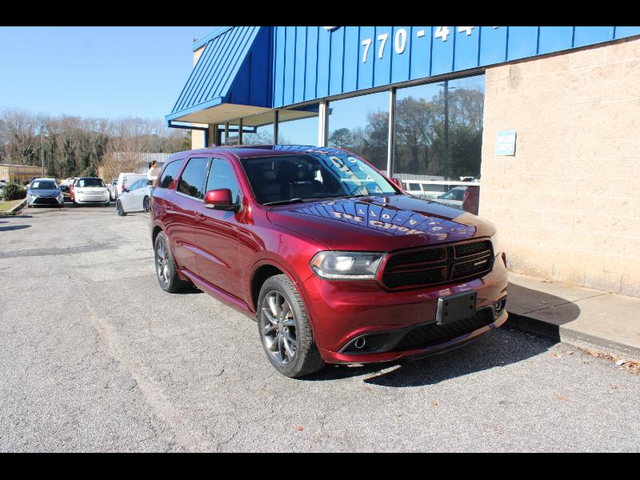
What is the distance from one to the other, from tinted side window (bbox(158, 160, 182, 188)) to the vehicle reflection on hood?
276 cm

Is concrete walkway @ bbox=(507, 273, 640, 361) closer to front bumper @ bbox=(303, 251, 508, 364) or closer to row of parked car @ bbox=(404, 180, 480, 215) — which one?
front bumper @ bbox=(303, 251, 508, 364)

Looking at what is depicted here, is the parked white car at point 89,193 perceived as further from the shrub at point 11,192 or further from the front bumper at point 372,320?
the front bumper at point 372,320

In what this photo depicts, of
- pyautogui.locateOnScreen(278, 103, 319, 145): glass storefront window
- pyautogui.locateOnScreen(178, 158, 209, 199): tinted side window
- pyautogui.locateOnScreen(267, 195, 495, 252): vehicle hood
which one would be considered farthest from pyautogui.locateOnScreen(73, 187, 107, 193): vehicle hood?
pyautogui.locateOnScreen(267, 195, 495, 252): vehicle hood

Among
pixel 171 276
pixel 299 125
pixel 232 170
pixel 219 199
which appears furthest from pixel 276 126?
pixel 219 199

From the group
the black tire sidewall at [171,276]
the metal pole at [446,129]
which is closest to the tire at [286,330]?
the black tire sidewall at [171,276]

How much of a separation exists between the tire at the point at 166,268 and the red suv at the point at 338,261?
1160mm

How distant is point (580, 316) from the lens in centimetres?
495

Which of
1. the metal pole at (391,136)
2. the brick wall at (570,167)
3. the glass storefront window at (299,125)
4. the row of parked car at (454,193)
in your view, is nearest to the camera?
the brick wall at (570,167)

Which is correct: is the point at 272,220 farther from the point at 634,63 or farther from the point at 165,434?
the point at 634,63

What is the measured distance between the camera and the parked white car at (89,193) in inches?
1136

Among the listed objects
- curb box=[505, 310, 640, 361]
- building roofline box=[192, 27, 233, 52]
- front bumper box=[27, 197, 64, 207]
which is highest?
building roofline box=[192, 27, 233, 52]

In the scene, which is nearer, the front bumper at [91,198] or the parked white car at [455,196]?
the parked white car at [455,196]

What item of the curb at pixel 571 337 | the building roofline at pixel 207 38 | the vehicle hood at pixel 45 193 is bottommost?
the curb at pixel 571 337

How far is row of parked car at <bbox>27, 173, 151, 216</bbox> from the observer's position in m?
19.8
